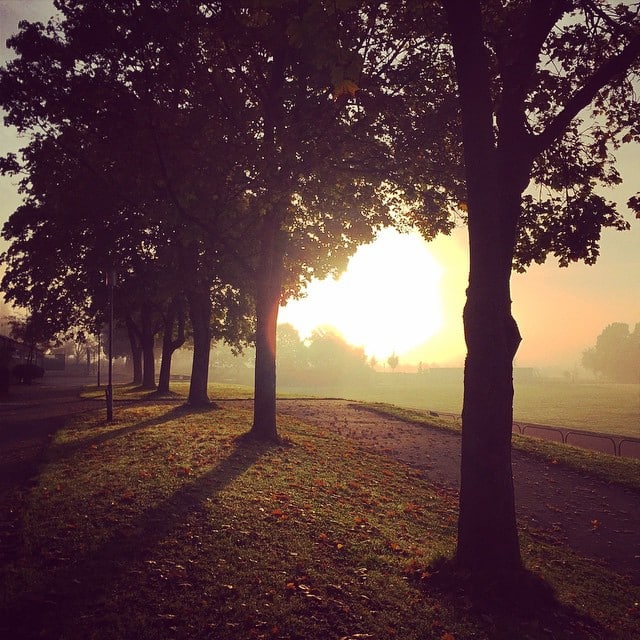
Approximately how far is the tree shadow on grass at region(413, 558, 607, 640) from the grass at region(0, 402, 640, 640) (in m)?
0.03

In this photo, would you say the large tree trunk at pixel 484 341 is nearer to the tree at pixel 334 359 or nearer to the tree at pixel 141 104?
the tree at pixel 141 104

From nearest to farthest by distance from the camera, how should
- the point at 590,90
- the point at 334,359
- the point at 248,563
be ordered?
1. the point at 248,563
2. the point at 590,90
3. the point at 334,359

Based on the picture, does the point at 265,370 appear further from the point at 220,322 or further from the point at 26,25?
the point at 220,322

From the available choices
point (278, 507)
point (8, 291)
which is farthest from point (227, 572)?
point (8, 291)

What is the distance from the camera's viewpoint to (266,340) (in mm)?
14117

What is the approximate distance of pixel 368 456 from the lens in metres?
13.2

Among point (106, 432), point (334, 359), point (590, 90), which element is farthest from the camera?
point (334, 359)

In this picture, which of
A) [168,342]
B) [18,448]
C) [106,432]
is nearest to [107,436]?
[106,432]

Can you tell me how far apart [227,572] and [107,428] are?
427 inches

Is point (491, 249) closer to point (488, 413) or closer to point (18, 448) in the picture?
point (488, 413)

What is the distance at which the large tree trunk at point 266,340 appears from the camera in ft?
45.5

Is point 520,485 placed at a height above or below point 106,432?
below

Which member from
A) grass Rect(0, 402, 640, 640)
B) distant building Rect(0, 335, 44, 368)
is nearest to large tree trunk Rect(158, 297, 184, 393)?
distant building Rect(0, 335, 44, 368)

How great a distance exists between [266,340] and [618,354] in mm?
155319
